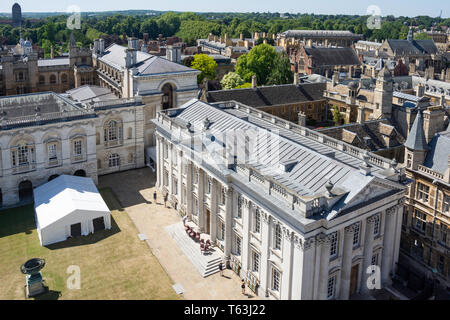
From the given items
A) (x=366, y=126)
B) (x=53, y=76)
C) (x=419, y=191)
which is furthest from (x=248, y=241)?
(x=53, y=76)

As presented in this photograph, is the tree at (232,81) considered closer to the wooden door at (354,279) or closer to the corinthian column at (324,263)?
the wooden door at (354,279)

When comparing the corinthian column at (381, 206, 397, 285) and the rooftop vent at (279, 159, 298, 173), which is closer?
the corinthian column at (381, 206, 397, 285)

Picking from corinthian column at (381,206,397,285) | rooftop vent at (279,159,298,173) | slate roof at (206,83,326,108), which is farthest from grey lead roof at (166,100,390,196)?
slate roof at (206,83,326,108)

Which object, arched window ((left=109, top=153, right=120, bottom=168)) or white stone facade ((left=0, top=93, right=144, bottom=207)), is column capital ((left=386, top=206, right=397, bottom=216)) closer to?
white stone facade ((left=0, top=93, right=144, bottom=207))

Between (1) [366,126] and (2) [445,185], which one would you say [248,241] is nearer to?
(2) [445,185]

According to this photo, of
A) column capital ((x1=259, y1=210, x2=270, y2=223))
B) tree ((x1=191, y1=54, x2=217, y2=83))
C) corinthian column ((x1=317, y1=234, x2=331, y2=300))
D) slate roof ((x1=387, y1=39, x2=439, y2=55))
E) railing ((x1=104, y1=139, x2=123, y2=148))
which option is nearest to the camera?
corinthian column ((x1=317, y1=234, x2=331, y2=300))

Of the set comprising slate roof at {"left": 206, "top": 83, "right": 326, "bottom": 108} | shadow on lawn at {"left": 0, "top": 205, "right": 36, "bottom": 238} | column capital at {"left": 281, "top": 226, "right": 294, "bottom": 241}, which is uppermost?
slate roof at {"left": 206, "top": 83, "right": 326, "bottom": 108}

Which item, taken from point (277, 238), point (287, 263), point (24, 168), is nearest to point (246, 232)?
point (277, 238)
